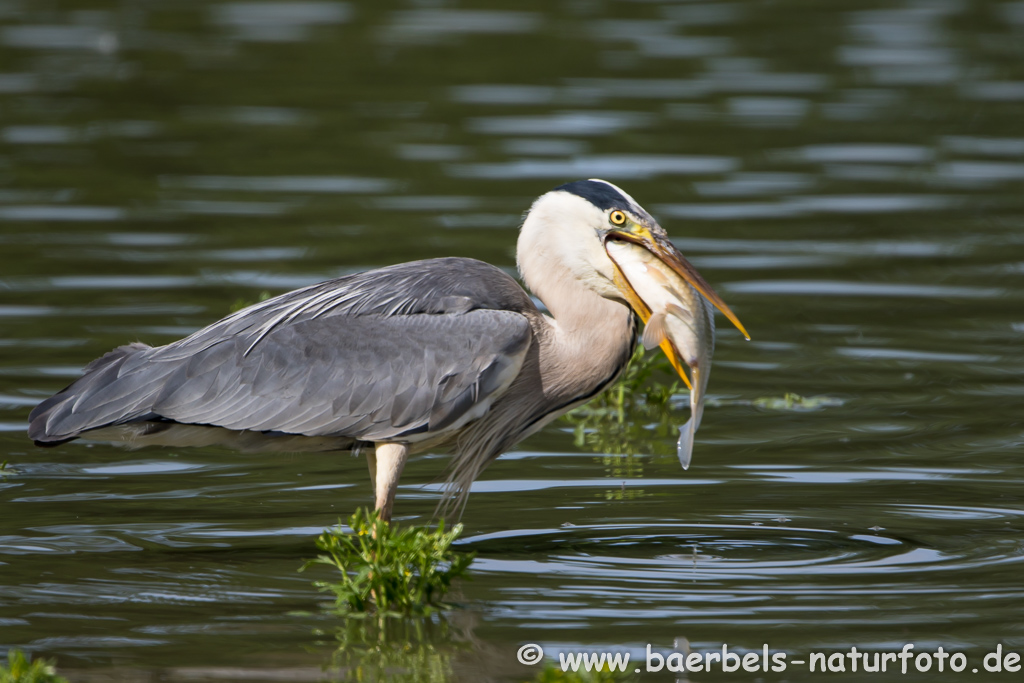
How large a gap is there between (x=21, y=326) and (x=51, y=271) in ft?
5.07

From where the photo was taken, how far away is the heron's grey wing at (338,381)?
287 inches

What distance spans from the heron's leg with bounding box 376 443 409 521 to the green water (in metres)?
0.49

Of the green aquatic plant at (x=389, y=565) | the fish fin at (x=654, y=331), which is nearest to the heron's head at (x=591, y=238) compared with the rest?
the fish fin at (x=654, y=331)

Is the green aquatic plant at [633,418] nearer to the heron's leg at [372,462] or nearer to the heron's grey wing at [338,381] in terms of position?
the heron's leg at [372,462]

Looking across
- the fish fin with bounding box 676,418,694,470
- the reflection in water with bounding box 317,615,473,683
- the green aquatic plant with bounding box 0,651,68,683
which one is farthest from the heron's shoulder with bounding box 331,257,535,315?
the green aquatic plant with bounding box 0,651,68,683

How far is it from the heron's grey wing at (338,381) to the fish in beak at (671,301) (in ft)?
1.88

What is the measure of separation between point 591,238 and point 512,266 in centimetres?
571

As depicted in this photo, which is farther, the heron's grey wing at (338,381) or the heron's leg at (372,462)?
the heron's leg at (372,462)

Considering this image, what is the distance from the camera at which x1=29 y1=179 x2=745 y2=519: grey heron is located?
7.32 m

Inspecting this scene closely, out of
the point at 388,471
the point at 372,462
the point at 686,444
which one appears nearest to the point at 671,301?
the point at 686,444

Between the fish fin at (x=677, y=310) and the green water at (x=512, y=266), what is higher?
the fish fin at (x=677, y=310)

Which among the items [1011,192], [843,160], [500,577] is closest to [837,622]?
[500,577]
